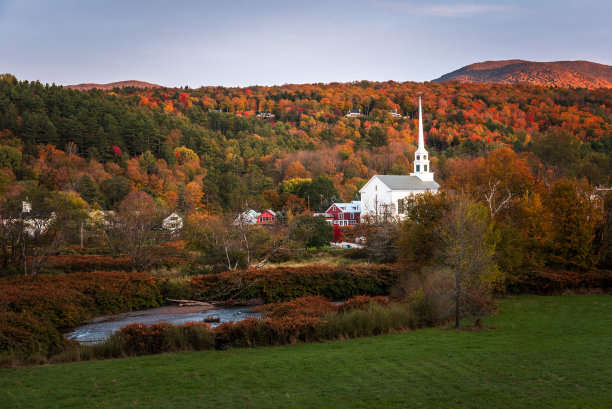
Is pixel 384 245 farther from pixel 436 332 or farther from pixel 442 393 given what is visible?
pixel 442 393

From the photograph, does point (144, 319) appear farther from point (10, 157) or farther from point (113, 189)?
point (10, 157)

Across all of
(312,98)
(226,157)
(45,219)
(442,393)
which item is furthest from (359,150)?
(442,393)

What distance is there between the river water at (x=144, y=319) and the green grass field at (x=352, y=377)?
8952 mm

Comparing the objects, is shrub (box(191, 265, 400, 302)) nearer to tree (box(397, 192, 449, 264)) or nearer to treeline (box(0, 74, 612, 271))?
treeline (box(0, 74, 612, 271))

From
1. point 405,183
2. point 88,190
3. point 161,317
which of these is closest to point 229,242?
point 161,317

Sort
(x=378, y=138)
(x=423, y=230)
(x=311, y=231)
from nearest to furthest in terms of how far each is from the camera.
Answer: (x=423, y=230), (x=311, y=231), (x=378, y=138)

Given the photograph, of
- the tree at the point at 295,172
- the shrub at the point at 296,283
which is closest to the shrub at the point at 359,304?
the shrub at the point at 296,283

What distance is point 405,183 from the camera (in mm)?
70625

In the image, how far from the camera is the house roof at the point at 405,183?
2739 inches

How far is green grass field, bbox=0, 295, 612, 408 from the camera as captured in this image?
11023mm

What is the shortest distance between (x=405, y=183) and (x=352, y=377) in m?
59.8

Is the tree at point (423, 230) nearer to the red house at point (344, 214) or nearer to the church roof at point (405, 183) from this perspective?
the church roof at point (405, 183)

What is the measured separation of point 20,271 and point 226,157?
8103 cm

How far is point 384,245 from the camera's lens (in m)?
42.9
